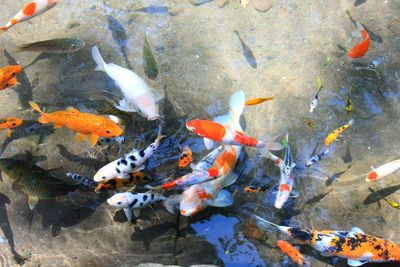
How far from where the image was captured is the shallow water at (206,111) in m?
4.27

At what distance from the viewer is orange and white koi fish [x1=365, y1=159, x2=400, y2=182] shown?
4.24m

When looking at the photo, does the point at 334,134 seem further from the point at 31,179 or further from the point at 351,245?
the point at 31,179

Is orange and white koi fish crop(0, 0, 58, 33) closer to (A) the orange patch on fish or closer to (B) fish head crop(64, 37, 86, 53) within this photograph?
(A) the orange patch on fish

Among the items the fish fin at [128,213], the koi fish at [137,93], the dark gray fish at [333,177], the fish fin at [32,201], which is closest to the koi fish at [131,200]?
the fish fin at [128,213]

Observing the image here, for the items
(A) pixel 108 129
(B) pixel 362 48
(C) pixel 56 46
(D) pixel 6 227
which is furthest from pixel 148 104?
(B) pixel 362 48

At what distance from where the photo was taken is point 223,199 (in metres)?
4.25

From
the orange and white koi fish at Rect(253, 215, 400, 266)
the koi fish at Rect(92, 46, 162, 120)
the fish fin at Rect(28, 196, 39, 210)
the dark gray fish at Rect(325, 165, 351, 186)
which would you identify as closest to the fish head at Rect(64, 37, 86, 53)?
the koi fish at Rect(92, 46, 162, 120)

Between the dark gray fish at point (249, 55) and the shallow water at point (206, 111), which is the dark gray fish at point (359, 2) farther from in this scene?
the dark gray fish at point (249, 55)

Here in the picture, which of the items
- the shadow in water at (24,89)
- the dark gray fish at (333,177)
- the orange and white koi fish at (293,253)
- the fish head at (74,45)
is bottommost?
the orange and white koi fish at (293,253)

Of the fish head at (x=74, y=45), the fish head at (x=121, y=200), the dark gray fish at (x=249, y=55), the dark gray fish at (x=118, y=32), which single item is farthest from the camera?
the dark gray fish at (x=118, y=32)

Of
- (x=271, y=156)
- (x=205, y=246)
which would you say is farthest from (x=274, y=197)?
(x=205, y=246)

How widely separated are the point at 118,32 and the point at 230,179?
248 centimetres

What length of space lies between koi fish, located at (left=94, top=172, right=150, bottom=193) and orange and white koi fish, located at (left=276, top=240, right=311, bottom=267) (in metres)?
1.59

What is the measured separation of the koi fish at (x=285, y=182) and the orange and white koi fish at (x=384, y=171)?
812 millimetres
